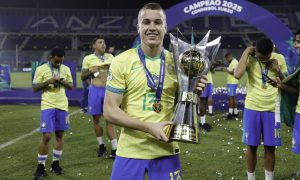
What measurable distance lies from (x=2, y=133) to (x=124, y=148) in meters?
8.35

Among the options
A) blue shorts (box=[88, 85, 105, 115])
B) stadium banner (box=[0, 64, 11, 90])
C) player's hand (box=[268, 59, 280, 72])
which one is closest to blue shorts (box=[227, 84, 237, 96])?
blue shorts (box=[88, 85, 105, 115])

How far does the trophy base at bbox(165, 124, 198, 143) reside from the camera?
8.50 feet

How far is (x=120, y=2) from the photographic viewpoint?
178 feet

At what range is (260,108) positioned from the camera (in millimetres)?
5656

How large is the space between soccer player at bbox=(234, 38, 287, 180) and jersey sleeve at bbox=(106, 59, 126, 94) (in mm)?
2894

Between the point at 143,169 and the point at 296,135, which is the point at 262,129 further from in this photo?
the point at 143,169

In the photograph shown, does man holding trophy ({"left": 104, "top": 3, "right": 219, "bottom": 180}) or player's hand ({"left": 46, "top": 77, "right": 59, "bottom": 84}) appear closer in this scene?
man holding trophy ({"left": 104, "top": 3, "right": 219, "bottom": 180})

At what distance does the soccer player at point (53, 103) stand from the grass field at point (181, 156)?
1.55ft

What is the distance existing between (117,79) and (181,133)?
2.29 feet

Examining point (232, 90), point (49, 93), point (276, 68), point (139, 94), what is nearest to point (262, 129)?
point (276, 68)

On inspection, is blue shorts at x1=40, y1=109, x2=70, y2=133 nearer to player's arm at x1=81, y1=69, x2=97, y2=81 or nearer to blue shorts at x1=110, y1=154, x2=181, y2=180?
player's arm at x1=81, y1=69, x2=97, y2=81

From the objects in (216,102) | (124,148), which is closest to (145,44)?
(124,148)

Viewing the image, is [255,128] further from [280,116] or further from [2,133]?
[2,133]

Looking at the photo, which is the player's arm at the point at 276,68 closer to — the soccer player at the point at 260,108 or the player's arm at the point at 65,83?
the soccer player at the point at 260,108
